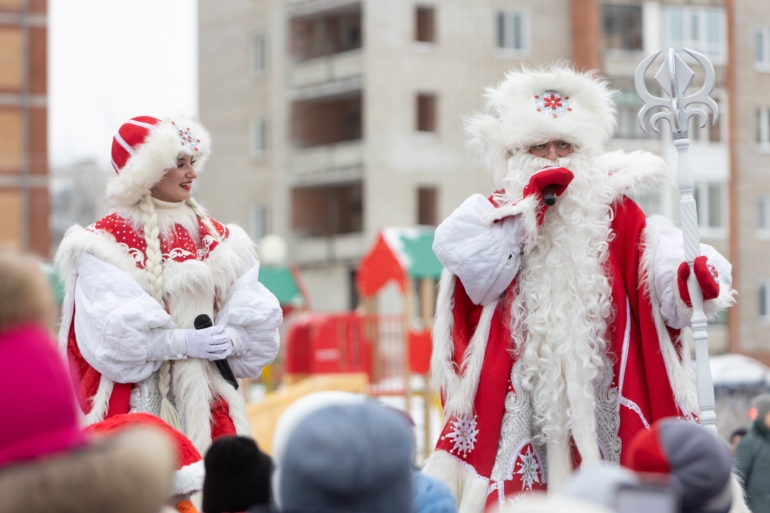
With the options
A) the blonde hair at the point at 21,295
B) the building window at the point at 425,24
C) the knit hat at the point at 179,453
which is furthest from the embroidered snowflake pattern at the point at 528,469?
the building window at the point at 425,24

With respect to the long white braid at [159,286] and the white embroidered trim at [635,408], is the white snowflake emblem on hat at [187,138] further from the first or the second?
the white embroidered trim at [635,408]

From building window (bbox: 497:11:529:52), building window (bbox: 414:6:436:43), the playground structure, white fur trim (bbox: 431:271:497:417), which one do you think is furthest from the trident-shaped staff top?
building window (bbox: 497:11:529:52)

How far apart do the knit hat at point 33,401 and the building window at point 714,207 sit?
3287 cm

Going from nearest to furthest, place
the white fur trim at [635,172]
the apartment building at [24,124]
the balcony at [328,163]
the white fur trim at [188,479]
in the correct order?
the white fur trim at [188,479] < the white fur trim at [635,172] < the apartment building at [24,124] < the balcony at [328,163]

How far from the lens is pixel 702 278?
4906 mm

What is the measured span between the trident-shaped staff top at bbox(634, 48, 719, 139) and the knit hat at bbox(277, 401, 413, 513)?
125 inches

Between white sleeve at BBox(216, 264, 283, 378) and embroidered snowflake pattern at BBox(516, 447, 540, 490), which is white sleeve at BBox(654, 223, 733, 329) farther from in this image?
white sleeve at BBox(216, 264, 283, 378)

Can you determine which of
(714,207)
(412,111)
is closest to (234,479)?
(412,111)

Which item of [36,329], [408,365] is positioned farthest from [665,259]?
[408,365]

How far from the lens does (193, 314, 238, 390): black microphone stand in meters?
5.23

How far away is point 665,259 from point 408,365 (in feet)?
37.4

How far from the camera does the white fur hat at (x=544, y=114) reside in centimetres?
532

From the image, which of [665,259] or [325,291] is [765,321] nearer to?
[325,291]

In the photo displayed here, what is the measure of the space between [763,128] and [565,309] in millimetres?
31286
